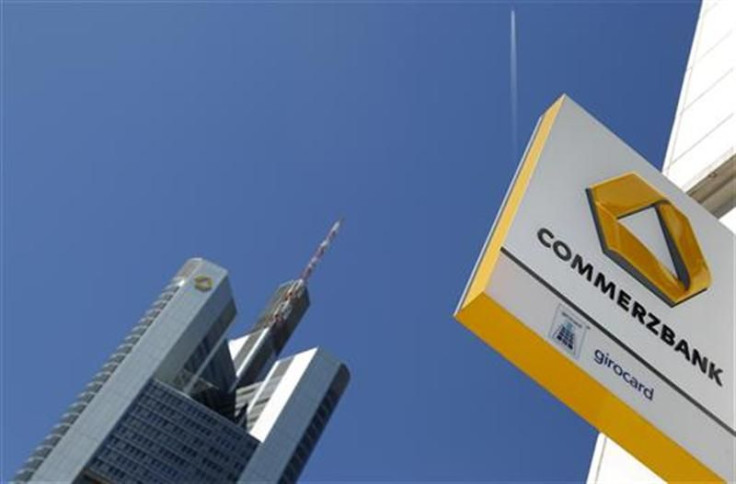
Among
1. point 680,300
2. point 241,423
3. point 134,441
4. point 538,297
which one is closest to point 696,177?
point 680,300

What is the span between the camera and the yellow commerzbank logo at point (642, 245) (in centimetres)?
513

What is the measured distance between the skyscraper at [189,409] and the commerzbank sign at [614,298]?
366 feet

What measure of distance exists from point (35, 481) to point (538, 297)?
118 m

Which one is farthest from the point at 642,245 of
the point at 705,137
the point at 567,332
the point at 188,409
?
the point at 188,409

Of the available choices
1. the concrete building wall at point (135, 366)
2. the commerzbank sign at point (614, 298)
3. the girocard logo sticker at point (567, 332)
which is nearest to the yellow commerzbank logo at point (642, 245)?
the commerzbank sign at point (614, 298)

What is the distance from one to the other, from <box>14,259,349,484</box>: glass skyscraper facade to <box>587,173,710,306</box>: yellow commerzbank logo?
112 meters

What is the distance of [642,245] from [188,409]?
119 m

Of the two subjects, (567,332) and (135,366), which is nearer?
(567,332)

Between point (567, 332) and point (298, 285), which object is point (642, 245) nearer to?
point (567, 332)

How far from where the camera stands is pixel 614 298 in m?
4.84

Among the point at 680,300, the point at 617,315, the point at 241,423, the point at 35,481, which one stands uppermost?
the point at 241,423

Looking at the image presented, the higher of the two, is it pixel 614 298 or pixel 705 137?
pixel 705 137

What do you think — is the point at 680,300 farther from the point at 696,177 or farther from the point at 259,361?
the point at 259,361

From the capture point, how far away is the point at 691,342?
507 cm
